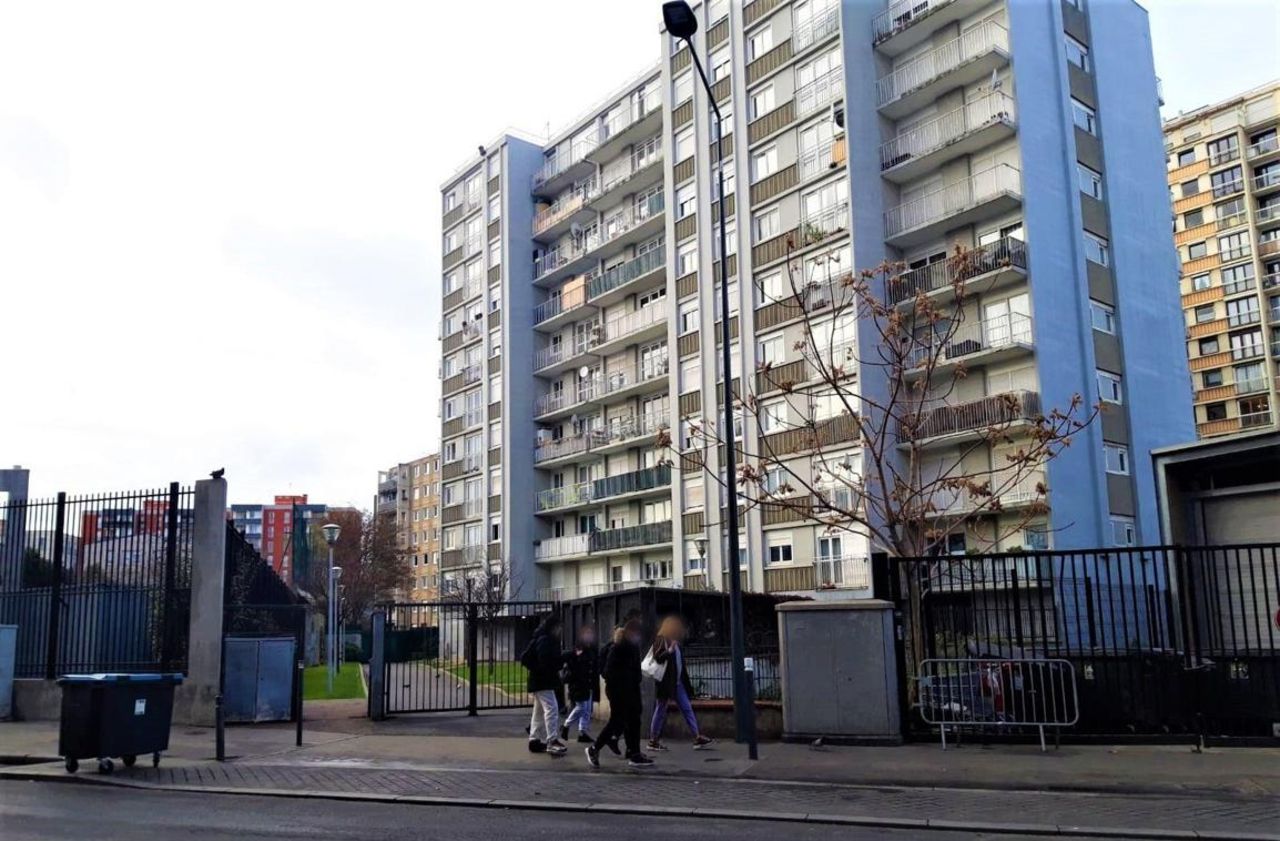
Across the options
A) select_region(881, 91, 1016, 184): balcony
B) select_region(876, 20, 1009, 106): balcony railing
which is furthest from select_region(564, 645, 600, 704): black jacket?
select_region(876, 20, 1009, 106): balcony railing

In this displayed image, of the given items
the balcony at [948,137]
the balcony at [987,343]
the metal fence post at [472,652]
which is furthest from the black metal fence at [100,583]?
the balcony at [948,137]

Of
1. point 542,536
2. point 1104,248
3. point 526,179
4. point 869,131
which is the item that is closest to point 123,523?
point 869,131

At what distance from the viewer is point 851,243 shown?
124 feet

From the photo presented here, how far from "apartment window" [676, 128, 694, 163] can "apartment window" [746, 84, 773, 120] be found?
12.1 ft

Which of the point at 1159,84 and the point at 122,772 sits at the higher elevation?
the point at 1159,84

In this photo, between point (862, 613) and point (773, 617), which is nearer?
point (862, 613)

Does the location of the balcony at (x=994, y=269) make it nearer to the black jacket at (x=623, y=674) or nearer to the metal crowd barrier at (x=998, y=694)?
the metal crowd barrier at (x=998, y=694)

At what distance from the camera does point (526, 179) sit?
2378 inches

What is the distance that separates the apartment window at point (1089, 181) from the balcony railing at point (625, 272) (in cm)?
1721

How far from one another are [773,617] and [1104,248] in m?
23.6

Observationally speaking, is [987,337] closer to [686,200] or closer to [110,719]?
[686,200]

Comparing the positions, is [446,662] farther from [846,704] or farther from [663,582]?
[663,582]

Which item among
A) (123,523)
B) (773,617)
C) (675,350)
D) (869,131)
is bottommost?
(773,617)

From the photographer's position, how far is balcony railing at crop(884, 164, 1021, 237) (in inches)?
A: 1409
